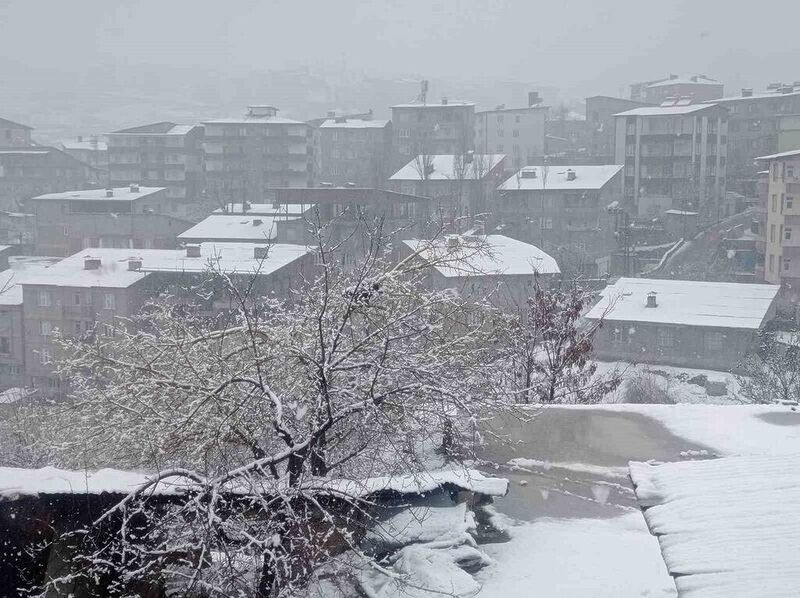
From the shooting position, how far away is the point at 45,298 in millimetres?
23391

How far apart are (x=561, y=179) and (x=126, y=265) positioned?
734 inches

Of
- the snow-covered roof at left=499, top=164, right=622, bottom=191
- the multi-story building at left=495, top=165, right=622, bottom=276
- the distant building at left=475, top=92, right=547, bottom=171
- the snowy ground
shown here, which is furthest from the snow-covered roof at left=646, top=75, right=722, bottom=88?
the snowy ground

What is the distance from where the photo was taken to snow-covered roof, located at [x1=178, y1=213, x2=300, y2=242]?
29.9m

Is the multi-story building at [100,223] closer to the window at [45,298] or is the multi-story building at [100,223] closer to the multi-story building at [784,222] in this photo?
the window at [45,298]

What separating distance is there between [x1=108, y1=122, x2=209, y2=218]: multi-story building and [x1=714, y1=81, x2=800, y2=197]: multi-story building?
26954 mm

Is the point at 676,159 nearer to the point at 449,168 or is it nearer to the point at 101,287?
the point at 449,168

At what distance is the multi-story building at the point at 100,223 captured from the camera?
3406 cm

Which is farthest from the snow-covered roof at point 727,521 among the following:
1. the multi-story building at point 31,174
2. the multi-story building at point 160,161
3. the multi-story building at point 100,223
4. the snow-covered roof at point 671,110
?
the multi-story building at point 31,174

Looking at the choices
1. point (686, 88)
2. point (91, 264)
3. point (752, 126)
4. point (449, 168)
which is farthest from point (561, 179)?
point (686, 88)

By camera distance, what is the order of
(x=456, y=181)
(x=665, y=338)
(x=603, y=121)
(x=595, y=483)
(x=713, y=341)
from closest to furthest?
(x=595, y=483)
(x=713, y=341)
(x=665, y=338)
(x=456, y=181)
(x=603, y=121)

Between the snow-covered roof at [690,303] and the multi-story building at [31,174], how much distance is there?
108ft

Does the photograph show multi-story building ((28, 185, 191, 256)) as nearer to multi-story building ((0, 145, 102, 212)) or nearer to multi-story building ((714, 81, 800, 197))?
multi-story building ((0, 145, 102, 212))

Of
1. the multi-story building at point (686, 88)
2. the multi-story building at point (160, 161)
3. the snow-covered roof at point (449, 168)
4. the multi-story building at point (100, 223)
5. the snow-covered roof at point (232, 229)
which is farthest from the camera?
the multi-story building at point (686, 88)

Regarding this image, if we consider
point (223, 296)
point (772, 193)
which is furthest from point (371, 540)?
point (772, 193)
